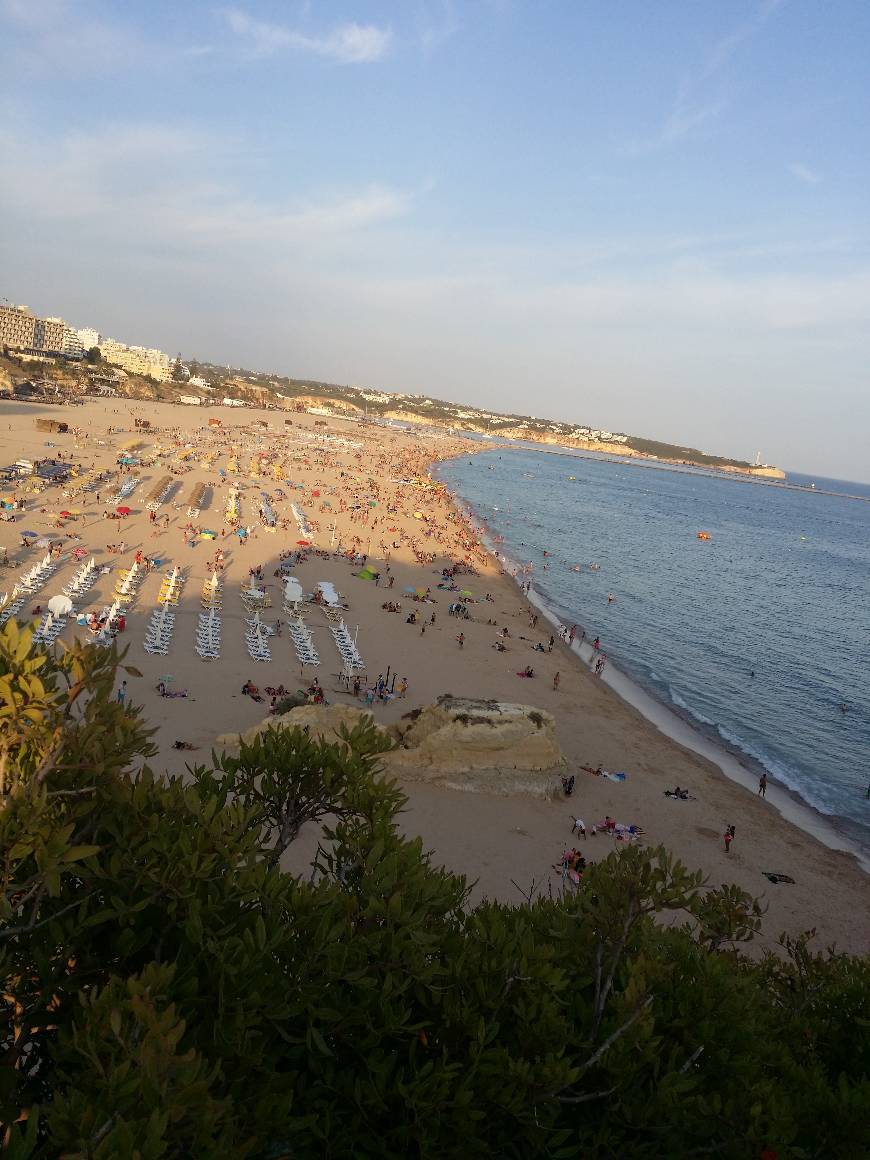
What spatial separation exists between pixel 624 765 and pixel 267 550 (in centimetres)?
2023

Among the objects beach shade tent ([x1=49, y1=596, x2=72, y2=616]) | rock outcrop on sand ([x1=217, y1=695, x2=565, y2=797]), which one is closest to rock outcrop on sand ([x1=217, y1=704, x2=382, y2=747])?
rock outcrop on sand ([x1=217, y1=695, x2=565, y2=797])

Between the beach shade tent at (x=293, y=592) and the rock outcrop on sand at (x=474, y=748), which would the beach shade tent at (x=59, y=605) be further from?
the rock outcrop on sand at (x=474, y=748)

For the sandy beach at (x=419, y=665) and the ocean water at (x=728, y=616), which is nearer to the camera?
the sandy beach at (x=419, y=665)

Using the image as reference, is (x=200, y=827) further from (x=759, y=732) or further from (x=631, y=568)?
(x=631, y=568)

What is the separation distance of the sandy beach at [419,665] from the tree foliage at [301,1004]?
7.37 m

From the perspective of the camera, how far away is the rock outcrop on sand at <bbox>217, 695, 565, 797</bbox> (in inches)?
581

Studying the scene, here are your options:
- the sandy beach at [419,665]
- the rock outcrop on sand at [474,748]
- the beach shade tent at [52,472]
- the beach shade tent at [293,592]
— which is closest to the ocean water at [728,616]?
the sandy beach at [419,665]

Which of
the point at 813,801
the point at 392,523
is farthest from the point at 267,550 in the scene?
the point at 813,801

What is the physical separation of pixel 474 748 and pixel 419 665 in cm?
766

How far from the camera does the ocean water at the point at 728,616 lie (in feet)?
72.8

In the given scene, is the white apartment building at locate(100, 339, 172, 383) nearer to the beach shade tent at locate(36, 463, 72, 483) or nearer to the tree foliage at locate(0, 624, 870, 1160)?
the beach shade tent at locate(36, 463, 72, 483)

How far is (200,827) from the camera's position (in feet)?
12.7

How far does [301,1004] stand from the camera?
360 cm

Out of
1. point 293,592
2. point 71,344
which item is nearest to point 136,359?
point 71,344
